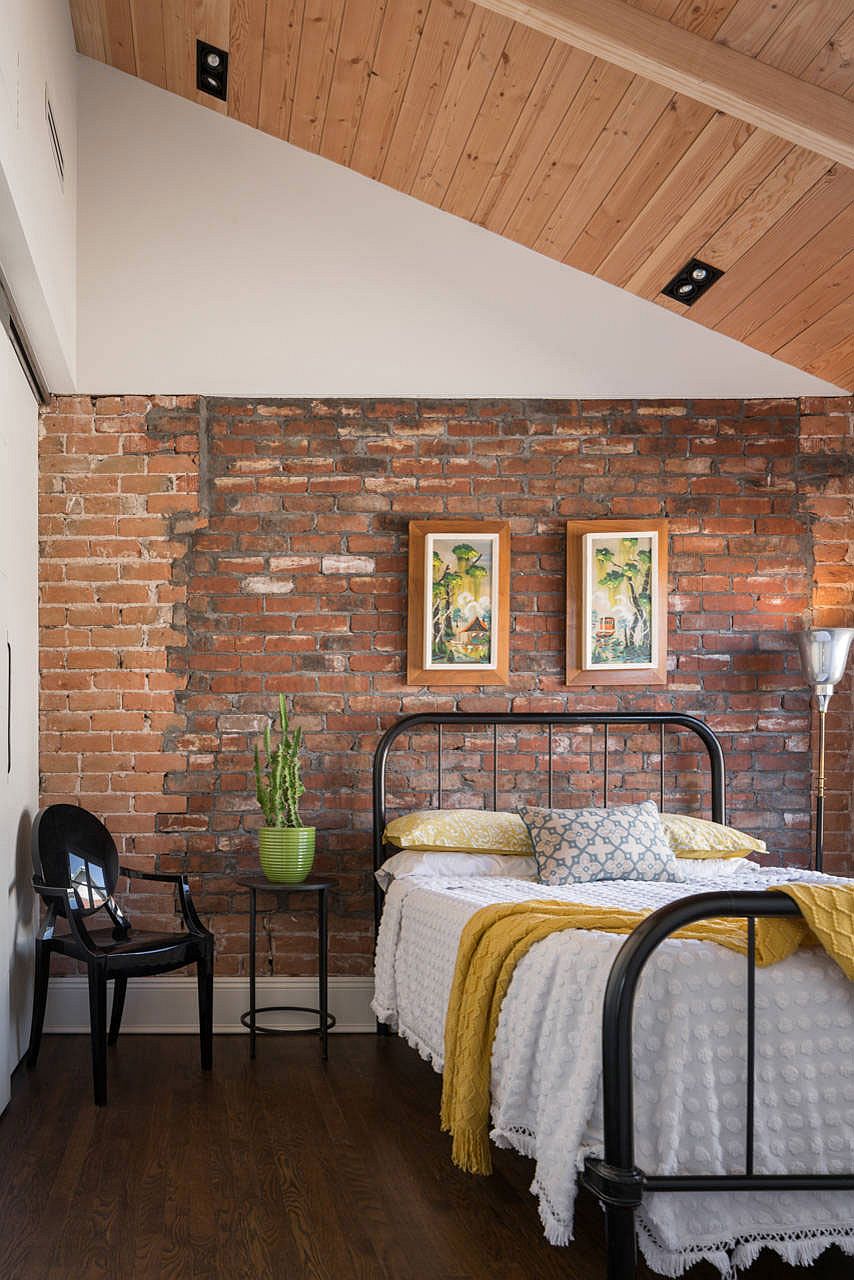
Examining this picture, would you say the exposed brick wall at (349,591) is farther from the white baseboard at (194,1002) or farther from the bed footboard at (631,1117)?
the bed footboard at (631,1117)

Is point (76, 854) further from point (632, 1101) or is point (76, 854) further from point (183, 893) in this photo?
point (632, 1101)

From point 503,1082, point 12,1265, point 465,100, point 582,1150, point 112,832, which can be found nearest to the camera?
point 582,1150

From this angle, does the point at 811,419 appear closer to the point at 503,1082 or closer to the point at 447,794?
the point at 447,794

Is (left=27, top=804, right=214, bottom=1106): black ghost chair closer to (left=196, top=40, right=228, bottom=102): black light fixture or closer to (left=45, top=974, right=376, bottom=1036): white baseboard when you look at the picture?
(left=45, top=974, right=376, bottom=1036): white baseboard

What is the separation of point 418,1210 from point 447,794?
2.05m

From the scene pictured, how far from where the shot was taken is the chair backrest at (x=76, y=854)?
4.07 meters

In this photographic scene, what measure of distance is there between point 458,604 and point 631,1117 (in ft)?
9.04

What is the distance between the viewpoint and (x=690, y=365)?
15.6ft

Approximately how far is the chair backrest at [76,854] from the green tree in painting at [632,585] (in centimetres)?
210

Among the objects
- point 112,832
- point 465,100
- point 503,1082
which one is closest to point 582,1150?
point 503,1082

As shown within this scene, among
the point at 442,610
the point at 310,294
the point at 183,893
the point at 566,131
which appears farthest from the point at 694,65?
the point at 183,893

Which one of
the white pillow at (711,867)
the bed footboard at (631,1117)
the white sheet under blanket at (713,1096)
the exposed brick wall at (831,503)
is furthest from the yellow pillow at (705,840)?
the bed footboard at (631,1117)

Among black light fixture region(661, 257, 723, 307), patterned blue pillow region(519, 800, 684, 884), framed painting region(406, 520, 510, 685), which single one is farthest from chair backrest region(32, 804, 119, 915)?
black light fixture region(661, 257, 723, 307)

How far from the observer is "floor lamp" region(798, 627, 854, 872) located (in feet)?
14.6
